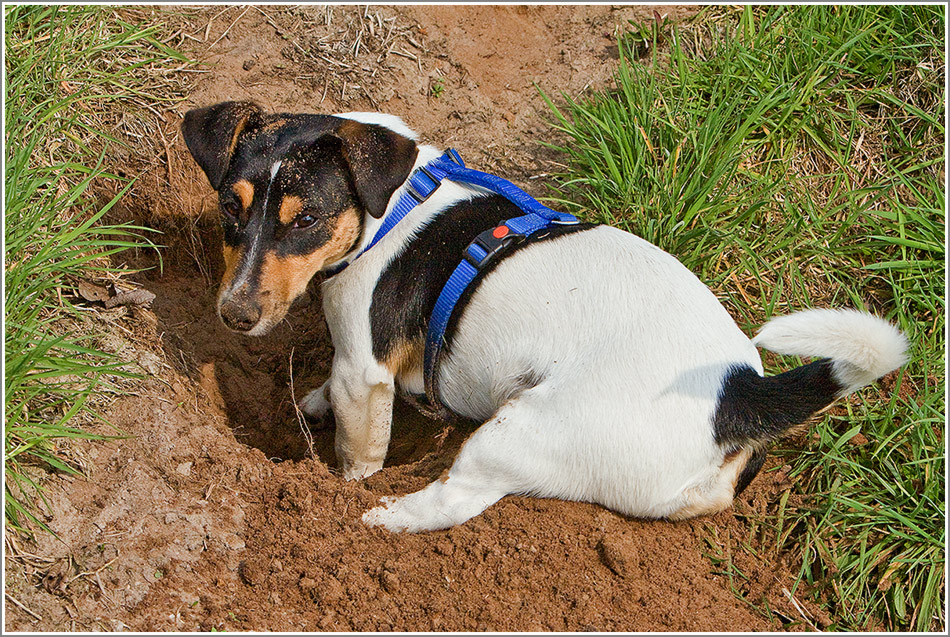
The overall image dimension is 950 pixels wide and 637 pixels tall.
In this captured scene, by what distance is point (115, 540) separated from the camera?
303 cm

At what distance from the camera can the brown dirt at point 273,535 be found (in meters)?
2.92

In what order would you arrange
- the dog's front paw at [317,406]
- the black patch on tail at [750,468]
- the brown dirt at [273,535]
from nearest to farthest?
1. the brown dirt at [273,535]
2. the black patch on tail at [750,468]
3. the dog's front paw at [317,406]

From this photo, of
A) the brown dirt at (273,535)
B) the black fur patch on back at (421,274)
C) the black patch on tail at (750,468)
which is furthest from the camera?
the black fur patch on back at (421,274)

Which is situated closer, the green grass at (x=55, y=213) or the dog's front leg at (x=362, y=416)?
the green grass at (x=55, y=213)

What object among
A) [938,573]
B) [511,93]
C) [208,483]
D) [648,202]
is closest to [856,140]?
[648,202]

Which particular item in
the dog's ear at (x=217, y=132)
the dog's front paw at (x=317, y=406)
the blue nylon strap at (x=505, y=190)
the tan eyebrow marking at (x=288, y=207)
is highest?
the dog's ear at (x=217, y=132)

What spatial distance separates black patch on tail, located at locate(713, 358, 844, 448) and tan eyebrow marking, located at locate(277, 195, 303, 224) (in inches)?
70.8

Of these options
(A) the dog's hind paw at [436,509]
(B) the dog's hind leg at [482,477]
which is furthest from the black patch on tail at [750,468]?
(A) the dog's hind paw at [436,509]

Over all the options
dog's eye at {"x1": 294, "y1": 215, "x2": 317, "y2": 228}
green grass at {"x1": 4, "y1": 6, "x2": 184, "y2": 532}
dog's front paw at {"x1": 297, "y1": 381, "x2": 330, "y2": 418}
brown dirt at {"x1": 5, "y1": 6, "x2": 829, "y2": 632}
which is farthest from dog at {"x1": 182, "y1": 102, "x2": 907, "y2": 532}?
green grass at {"x1": 4, "y1": 6, "x2": 184, "y2": 532}

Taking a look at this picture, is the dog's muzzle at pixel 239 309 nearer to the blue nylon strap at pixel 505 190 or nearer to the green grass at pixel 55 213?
the green grass at pixel 55 213

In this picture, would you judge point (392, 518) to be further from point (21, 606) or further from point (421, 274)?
point (21, 606)

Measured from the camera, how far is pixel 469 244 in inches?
135

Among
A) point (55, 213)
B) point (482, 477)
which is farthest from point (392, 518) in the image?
point (55, 213)

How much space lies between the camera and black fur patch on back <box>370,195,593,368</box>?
3.45 meters
